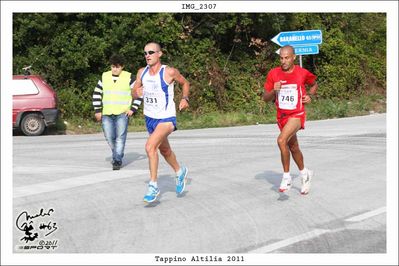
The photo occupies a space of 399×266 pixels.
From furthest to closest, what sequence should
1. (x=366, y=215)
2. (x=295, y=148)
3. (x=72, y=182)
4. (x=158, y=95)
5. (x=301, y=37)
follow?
(x=301, y=37) → (x=72, y=182) → (x=295, y=148) → (x=158, y=95) → (x=366, y=215)

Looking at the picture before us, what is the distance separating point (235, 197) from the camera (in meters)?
9.95

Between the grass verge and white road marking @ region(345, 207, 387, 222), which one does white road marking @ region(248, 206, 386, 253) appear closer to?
white road marking @ region(345, 207, 387, 222)

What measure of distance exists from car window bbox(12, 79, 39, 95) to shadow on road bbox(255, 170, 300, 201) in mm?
9470

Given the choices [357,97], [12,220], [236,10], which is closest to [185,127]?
[236,10]

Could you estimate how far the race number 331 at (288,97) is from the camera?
9.65 metres

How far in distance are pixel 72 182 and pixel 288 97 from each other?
11.9 feet

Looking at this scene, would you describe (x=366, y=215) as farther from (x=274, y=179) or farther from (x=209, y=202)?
(x=274, y=179)

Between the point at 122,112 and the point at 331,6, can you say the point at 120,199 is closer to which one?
the point at 122,112

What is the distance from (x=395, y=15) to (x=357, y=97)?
1563cm

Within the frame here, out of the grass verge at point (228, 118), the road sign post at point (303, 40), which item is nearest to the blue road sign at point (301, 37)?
the road sign post at point (303, 40)

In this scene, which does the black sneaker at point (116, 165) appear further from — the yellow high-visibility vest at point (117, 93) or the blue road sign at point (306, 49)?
the blue road sign at point (306, 49)

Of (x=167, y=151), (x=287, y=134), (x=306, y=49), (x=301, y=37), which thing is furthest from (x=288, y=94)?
(x=301, y=37)

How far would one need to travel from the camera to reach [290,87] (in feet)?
31.6

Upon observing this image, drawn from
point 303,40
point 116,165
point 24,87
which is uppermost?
point 303,40
